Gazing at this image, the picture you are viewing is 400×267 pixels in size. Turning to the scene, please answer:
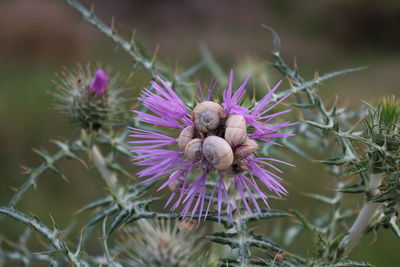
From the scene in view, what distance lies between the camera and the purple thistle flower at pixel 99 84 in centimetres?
171

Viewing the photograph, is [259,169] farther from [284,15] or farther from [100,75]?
[284,15]

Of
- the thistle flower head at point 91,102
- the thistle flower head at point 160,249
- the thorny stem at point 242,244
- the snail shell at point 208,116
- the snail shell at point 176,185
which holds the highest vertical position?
the thistle flower head at point 91,102

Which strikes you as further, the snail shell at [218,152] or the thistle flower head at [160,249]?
the thistle flower head at [160,249]

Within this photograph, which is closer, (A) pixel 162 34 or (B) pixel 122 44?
(B) pixel 122 44

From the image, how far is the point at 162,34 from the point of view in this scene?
41.6 ft

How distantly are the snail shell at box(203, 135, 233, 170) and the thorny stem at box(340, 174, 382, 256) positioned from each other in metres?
0.52

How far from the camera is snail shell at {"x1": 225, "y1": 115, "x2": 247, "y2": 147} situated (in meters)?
1.04

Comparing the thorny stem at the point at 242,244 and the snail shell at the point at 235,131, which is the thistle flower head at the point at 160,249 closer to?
the thorny stem at the point at 242,244

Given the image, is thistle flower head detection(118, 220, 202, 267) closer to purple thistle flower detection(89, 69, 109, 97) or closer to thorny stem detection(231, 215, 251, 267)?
thorny stem detection(231, 215, 251, 267)

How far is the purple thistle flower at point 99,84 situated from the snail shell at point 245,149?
2.62 feet

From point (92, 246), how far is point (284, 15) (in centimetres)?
950

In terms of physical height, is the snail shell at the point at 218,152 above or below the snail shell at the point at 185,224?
above

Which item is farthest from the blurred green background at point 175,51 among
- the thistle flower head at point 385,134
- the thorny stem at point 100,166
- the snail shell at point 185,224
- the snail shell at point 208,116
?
the snail shell at point 208,116

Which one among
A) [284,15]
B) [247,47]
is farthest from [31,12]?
[284,15]
